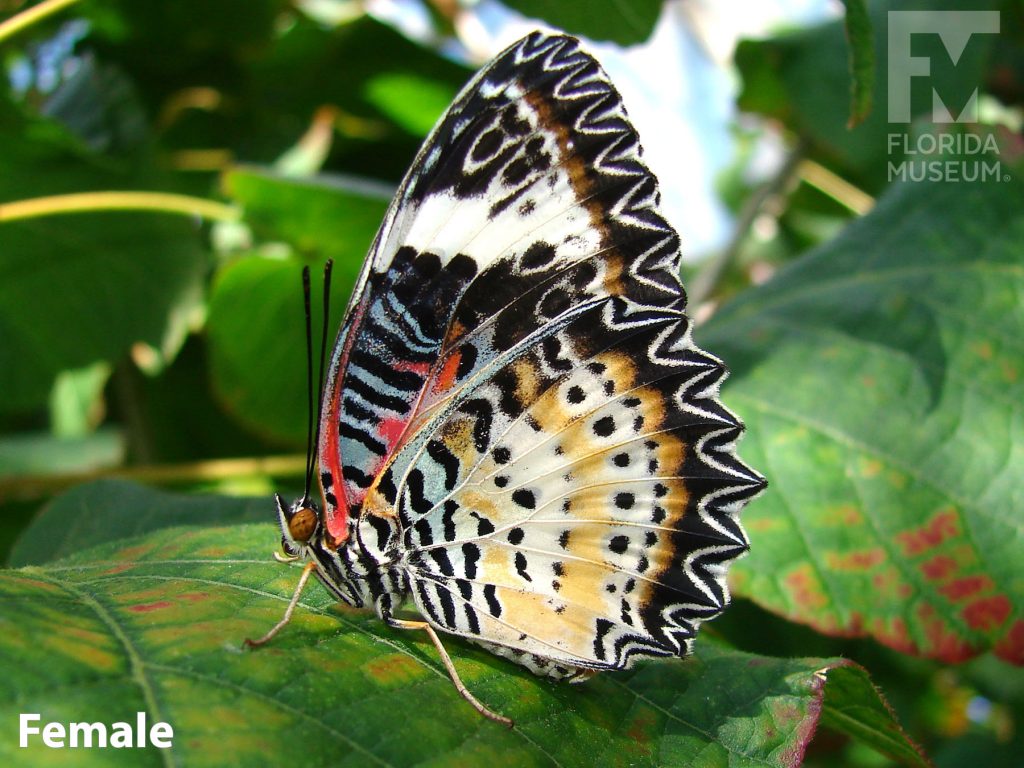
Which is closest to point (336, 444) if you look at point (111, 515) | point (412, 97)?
point (111, 515)

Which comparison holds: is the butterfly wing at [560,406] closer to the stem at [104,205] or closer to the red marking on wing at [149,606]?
the red marking on wing at [149,606]

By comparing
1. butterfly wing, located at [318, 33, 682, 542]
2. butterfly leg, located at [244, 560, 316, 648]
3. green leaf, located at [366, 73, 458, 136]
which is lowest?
butterfly leg, located at [244, 560, 316, 648]

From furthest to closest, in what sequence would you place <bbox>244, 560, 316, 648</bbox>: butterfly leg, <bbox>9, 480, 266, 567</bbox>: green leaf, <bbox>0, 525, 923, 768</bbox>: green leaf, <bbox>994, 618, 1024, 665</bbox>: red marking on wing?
<bbox>9, 480, 266, 567</bbox>: green leaf → <bbox>994, 618, 1024, 665</bbox>: red marking on wing → <bbox>244, 560, 316, 648</bbox>: butterfly leg → <bbox>0, 525, 923, 768</bbox>: green leaf

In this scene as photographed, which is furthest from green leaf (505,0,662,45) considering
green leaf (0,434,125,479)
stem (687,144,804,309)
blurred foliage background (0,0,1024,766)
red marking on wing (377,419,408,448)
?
green leaf (0,434,125,479)

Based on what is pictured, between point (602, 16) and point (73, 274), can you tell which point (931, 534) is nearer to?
point (602, 16)

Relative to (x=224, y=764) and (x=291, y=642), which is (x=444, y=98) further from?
(x=224, y=764)

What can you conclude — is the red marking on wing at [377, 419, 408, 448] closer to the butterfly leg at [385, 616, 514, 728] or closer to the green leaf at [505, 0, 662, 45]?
the butterfly leg at [385, 616, 514, 728]

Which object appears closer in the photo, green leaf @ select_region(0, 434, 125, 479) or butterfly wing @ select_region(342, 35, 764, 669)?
butterfly wing @ select_region(342, 35, 764, 669)

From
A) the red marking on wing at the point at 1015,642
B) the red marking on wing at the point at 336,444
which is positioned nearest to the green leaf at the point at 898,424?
the red marking on wing at the point at 1015,642
